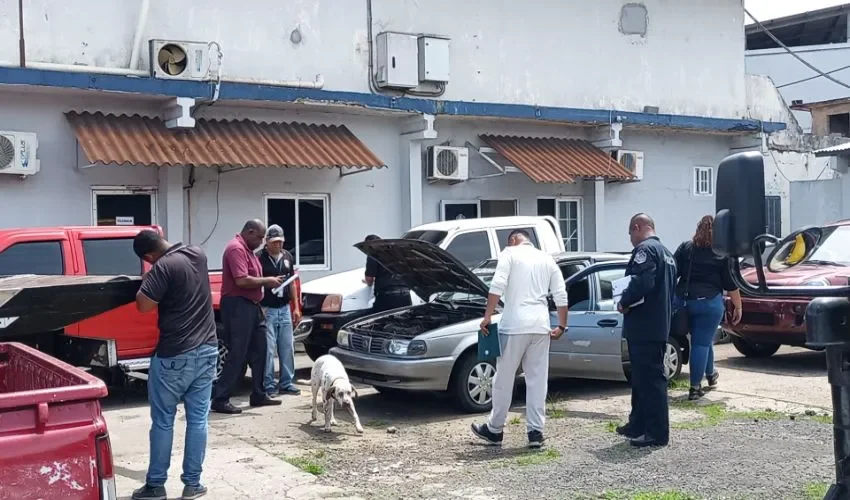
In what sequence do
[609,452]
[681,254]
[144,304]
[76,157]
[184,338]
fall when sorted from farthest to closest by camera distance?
[76,157] < [681,254] < [609,452] < [184,338] < [144,304]

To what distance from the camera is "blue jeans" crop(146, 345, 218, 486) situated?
6.20 meters

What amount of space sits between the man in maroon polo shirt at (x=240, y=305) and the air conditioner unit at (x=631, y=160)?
955 centimetres

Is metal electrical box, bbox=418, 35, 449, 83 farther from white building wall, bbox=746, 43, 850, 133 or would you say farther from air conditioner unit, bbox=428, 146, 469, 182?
white building wall, bbox=746, 43, 850, 133

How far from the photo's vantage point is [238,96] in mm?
13102

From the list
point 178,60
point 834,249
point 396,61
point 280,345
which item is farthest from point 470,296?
point 396,61

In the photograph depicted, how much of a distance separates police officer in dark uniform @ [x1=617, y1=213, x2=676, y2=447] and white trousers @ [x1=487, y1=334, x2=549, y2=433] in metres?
0.72

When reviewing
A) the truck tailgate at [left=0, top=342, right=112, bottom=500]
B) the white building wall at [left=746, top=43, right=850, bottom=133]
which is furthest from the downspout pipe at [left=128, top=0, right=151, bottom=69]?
the white building wall at [left=746, top=43, right=850, bottom=133]

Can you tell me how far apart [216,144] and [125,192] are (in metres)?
1.42

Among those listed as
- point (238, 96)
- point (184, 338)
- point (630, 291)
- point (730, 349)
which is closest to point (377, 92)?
point (238, 96)

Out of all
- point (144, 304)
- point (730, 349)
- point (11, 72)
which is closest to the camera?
point (144, 304)

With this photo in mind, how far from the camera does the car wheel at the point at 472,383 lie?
888 centimetres

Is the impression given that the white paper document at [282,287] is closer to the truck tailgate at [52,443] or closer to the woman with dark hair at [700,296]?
the woman with dark hair at [700,296]

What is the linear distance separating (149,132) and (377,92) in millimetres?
3827

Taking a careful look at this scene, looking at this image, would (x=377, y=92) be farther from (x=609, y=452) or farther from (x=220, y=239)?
(x=609, y=452)
